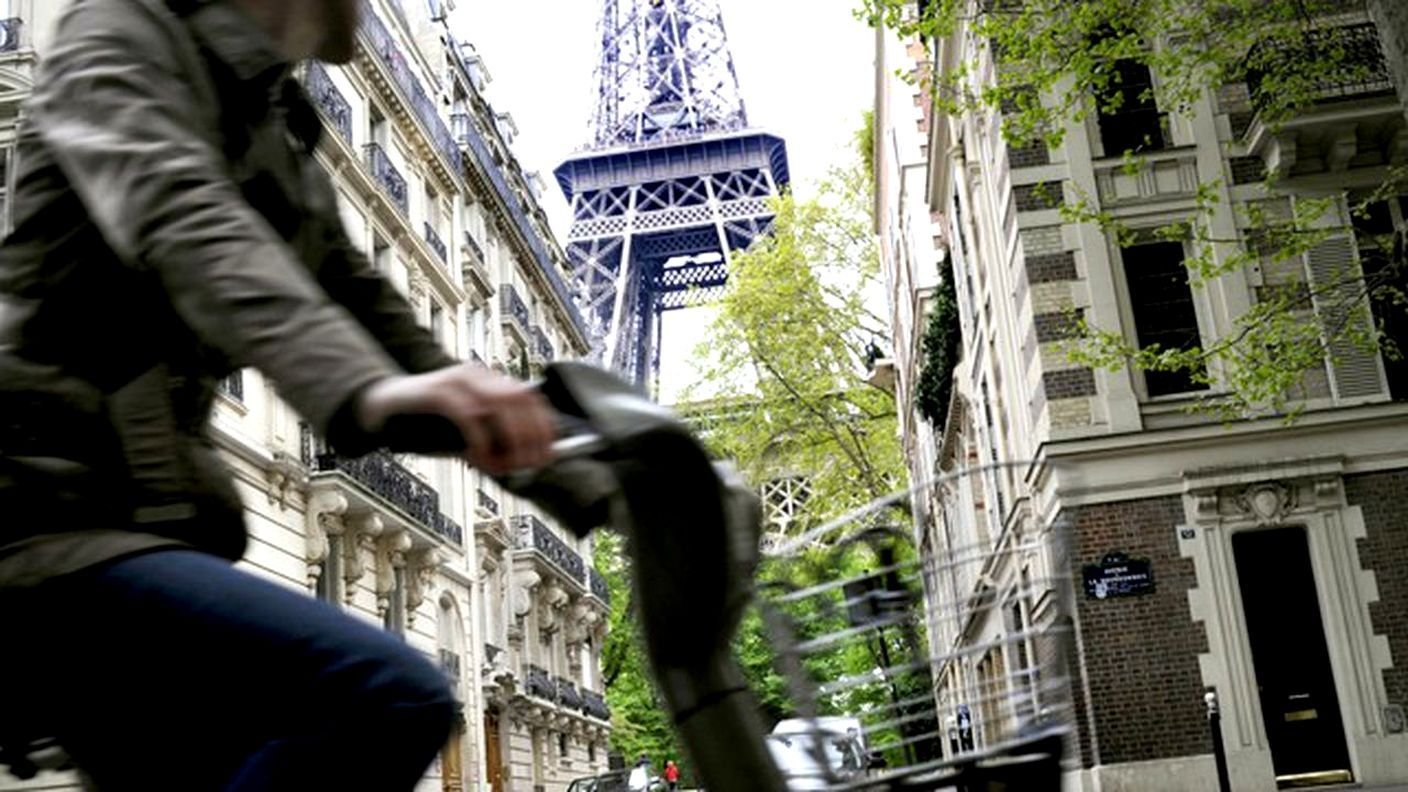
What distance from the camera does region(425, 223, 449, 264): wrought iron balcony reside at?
3173cm

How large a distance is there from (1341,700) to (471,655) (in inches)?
751

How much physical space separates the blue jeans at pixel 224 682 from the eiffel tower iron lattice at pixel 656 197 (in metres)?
65.8

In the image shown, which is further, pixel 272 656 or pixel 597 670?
pixel 597 670

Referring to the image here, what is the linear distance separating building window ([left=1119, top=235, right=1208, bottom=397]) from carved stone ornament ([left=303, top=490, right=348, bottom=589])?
11538 mm

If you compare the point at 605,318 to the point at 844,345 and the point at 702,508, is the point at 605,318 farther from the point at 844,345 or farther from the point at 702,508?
the point at 702,508

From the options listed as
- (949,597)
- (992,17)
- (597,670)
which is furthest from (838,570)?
(597,670)

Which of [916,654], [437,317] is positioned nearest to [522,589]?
[437,317]

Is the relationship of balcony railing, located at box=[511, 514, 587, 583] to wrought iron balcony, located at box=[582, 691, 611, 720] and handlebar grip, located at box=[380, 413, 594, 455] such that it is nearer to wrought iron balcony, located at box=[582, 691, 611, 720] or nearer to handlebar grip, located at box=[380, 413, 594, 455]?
wrought iron balcony, located at box=[582, 691, 611, 720]

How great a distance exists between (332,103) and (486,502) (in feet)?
39.2

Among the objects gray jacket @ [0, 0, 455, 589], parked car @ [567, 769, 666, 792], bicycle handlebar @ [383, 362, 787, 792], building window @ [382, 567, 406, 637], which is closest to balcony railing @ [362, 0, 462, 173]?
building window @ [382, 567, 406, 637]

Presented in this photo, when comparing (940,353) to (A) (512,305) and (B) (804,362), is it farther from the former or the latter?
(A) (512,305)

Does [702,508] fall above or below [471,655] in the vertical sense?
below

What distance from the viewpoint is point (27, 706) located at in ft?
5.21

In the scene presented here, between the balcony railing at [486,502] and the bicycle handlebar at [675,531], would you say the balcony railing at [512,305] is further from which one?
the bicycle handlebar at [675,531]
